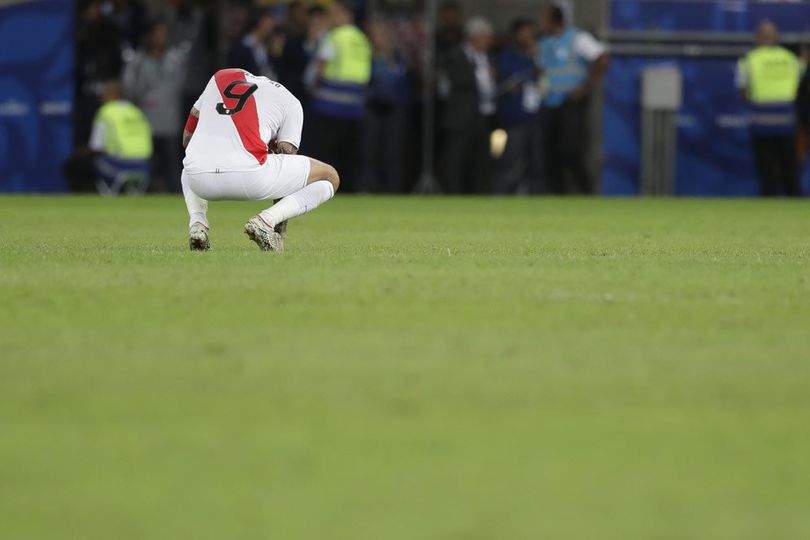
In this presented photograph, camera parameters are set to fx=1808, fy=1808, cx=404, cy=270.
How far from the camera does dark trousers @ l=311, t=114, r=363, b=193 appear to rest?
833 inches

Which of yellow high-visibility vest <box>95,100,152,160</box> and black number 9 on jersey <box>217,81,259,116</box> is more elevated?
black number 9 on jersey <box>217,81,259,116</box>

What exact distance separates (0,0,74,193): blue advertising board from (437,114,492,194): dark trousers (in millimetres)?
4650

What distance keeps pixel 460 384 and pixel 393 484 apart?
1230 mm

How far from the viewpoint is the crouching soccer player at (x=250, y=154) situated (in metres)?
9.48

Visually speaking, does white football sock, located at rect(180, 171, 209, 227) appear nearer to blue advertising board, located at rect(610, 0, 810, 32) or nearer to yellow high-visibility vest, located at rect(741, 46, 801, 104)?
yellow high-visibility vest, located at rect(741, 46, 801, 104)

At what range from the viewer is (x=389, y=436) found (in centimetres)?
436

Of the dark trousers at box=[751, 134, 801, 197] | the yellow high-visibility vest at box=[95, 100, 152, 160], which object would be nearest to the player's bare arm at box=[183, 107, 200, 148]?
the yellow high-visibility vest at box=[95, 100, 152, 160]

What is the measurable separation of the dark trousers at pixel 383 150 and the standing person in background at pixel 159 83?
7.91ft

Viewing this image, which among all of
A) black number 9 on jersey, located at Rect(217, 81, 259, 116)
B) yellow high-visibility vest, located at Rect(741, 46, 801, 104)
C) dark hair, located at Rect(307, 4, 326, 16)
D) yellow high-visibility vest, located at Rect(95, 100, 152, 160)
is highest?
dark hair, located at Rect(307, 4, 326, 16)

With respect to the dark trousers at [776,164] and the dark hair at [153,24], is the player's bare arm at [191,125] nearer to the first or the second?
the dark hair at [153,24]

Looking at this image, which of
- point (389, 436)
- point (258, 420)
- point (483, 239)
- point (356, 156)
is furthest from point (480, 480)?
point (356, 156)

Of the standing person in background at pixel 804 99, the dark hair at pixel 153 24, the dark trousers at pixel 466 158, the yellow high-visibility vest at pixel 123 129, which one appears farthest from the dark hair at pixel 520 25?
the yellow high-visibility vest at pixel 123 129

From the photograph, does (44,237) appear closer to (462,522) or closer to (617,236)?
(617,236)

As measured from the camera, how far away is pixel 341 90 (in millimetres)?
20734
